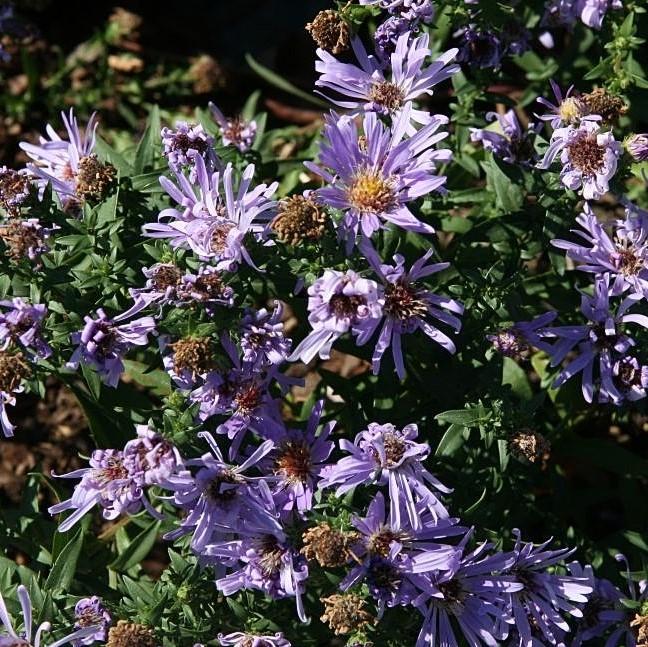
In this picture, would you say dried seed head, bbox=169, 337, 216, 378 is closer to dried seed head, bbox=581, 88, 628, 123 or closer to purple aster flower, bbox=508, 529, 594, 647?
purple aster flower, bbox=508, 529, 594, 647

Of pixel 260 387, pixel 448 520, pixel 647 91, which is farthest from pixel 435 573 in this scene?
pixel 647 91

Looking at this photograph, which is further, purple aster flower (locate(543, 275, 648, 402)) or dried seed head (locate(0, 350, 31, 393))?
purple aster flower (locate(543, 275, 648, 402))

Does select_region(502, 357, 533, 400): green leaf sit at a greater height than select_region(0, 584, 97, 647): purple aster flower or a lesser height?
greater

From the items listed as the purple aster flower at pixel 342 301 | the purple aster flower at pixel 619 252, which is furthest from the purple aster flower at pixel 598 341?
the purple aster flower at pixel 342 301

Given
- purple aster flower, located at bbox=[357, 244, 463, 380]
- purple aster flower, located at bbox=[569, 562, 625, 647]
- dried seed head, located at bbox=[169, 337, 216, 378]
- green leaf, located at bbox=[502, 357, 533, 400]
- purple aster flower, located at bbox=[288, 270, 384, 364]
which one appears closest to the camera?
purple aster flower, located at bbox=[288, 270, 384, 364]

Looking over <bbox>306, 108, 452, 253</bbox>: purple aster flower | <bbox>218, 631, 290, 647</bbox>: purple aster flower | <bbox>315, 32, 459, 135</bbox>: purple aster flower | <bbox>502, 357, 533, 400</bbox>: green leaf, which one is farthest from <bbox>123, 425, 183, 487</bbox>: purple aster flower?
<bbox>502, 357, 533, 400</bbox>: green leaf

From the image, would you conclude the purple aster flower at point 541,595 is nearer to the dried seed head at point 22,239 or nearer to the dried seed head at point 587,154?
the dried seed head at point 587,154

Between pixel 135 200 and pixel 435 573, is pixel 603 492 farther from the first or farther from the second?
pixel 135 200
